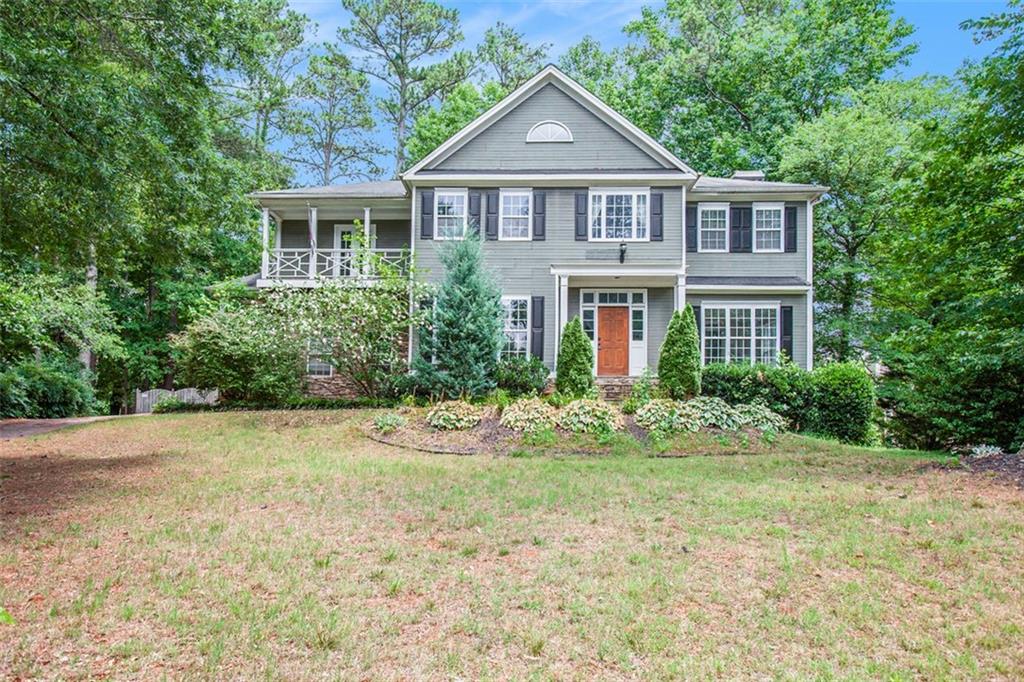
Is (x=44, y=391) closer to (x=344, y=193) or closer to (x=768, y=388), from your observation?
(x=344, y=193)

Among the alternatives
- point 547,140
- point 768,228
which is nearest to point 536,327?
point 547,140

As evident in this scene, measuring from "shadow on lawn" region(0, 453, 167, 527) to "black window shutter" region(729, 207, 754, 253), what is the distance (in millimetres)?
14411

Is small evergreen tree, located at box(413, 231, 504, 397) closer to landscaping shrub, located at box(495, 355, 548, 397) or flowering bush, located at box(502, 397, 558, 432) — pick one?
landscaping shrub, located at box(495, 355, 548, 397)

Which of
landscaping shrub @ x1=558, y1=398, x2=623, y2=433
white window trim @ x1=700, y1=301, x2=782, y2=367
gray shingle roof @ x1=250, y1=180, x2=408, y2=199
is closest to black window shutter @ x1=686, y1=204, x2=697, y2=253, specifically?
white window trim @ x1=700, y1=301, x2=782, y2=367

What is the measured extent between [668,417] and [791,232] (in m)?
8.93

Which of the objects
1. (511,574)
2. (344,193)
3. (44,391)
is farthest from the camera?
(344,193)

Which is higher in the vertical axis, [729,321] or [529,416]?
[729,321]

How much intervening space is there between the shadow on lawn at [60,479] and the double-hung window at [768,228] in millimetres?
14929

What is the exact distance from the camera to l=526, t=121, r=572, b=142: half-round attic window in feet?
55.7

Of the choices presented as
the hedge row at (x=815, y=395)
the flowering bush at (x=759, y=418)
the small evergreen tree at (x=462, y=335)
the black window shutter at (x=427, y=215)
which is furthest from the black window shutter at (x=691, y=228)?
the black window shutter at (x=427, y=215)

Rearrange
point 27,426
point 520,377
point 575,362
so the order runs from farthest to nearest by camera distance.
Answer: point 520,377
point 575,362
point 27,426

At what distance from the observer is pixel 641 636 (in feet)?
12.3

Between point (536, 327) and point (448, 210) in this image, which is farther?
point (448, 210)

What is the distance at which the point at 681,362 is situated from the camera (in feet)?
43.6
